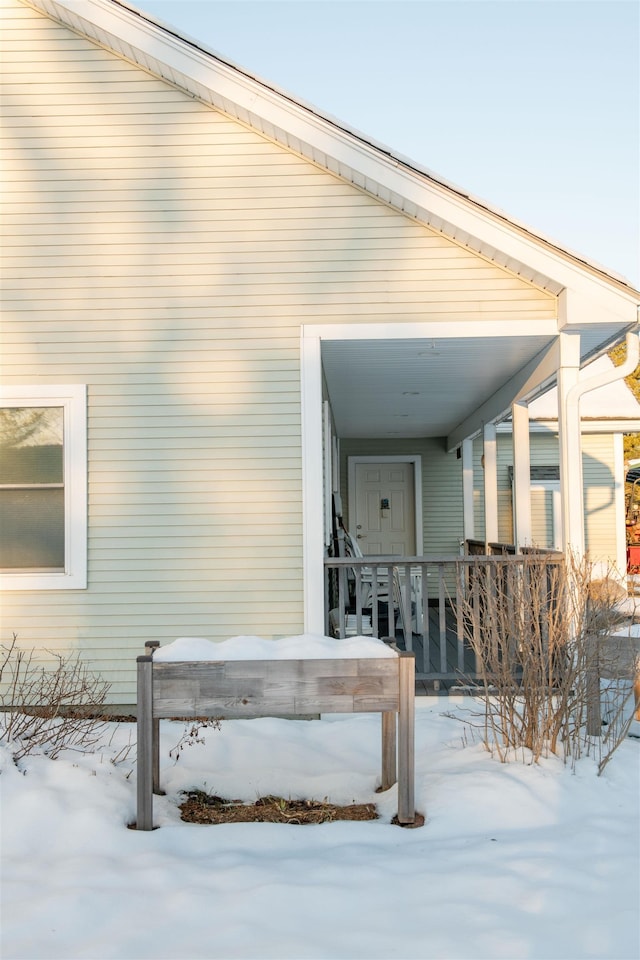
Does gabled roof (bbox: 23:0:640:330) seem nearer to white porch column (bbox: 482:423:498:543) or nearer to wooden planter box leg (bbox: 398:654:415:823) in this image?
wooden planter box leg (bbox: 398:654:415:823)

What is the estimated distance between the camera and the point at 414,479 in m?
13.4

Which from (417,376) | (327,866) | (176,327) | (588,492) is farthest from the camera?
(588,492)

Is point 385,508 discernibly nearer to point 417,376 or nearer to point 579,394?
point 417,376

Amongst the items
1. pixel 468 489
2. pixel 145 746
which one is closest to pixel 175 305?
pixel 145 746

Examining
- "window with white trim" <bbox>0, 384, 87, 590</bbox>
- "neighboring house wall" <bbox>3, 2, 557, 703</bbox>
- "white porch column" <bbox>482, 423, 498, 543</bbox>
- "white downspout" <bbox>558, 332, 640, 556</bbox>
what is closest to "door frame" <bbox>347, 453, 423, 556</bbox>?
"white porch column" <bbox>482, 423, 498, 543</bbox>

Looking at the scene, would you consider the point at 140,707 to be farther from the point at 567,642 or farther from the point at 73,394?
the point at 73,394

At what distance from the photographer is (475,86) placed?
10.2 meters

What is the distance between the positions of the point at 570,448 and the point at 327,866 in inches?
153

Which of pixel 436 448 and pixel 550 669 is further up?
pixel 436 448

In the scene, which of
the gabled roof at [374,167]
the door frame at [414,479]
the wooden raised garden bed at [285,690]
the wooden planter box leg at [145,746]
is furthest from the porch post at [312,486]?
the door frame at [414,479]

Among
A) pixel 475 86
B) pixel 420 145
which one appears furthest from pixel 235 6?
pixel 420 145

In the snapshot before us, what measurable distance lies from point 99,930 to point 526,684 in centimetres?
257

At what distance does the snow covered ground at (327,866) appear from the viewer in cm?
275

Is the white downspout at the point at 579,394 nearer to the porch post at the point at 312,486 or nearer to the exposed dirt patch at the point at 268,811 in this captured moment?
the porch post at the point at 312,486
